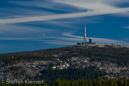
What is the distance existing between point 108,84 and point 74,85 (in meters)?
20.6

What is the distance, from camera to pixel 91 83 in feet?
550

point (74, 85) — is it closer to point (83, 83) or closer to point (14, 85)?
point (83, 83)

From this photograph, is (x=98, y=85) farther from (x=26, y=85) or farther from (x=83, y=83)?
(x=26, y=85)

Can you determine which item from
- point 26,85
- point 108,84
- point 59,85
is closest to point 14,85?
point 26,85

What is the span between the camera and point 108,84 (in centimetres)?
17100

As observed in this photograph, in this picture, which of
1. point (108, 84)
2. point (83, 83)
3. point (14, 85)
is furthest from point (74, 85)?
point (14, 85)

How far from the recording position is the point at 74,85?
537 ft

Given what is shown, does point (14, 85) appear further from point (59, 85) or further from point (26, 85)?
point (59, 85)

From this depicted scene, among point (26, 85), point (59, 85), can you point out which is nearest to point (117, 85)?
point (59, 85)

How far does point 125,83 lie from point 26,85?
5514 centimetres

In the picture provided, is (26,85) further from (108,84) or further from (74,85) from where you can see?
(108,84)

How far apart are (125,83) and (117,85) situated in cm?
612

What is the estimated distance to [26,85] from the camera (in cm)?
16212

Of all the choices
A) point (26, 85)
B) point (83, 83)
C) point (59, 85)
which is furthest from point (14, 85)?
point (83, 83)
